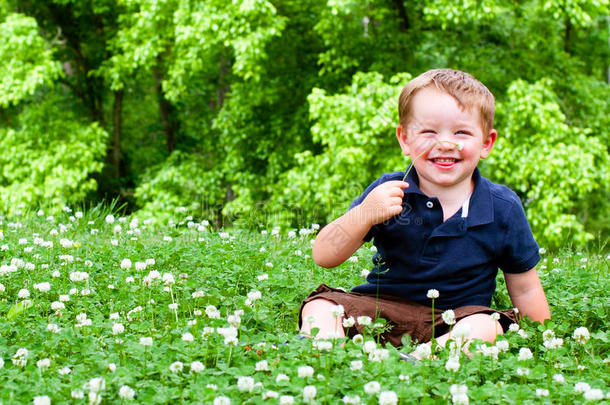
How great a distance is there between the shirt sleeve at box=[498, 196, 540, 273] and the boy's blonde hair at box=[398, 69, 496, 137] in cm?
43

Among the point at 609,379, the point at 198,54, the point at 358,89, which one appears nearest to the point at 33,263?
the point at 609,379

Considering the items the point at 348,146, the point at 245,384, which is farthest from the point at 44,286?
the point at 348,146

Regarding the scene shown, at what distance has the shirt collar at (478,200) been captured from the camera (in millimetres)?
3012

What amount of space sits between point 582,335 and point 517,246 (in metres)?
0.52

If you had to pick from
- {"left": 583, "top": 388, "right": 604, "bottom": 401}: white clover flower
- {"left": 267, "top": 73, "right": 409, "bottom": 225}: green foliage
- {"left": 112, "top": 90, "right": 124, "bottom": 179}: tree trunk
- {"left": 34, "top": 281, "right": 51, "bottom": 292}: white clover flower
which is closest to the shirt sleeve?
{"left": 583, "top": 388, "right": 604, "bottom": 401}: white clover flower

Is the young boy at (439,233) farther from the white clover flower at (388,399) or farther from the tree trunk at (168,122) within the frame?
the tree trunk at (168,122)

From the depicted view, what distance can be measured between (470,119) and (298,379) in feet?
4.87

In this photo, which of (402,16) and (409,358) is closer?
(409,358)

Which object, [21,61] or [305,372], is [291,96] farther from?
[305,372]

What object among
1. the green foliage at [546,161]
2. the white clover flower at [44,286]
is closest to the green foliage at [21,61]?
the green foliage at [546,161]

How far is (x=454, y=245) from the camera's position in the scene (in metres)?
3.01

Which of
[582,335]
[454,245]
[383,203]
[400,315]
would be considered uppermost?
[383,203]

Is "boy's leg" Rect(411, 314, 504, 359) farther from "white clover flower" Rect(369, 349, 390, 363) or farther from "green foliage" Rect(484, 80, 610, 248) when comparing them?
"green foliage" Rect(484, 80, 610, 248)

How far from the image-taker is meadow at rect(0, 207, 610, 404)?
7.09 feet
